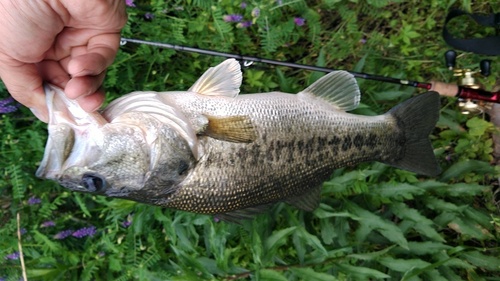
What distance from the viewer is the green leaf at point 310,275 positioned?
2891 mm

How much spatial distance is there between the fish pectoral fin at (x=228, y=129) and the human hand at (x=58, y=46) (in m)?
0.53

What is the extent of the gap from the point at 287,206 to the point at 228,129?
112cm

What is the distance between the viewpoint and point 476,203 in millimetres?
3816

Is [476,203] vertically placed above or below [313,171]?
below

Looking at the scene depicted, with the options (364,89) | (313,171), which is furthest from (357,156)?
(364,89)

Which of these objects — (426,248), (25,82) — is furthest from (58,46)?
(426,248)

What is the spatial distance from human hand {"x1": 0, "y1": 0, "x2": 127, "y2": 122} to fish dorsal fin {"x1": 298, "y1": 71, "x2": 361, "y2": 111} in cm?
111

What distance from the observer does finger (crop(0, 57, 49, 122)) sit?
212cm

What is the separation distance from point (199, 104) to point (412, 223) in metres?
1.84

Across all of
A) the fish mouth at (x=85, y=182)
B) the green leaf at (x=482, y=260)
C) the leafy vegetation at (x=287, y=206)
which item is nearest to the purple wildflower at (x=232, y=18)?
the leafy vegetation at (x=287, y=206)

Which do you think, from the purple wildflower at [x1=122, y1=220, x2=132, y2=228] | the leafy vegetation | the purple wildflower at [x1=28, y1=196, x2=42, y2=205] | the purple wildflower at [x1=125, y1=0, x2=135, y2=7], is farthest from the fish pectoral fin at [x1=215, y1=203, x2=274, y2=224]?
the purple wildflower at [x1=125, y1=0, x2=135, y2=7]

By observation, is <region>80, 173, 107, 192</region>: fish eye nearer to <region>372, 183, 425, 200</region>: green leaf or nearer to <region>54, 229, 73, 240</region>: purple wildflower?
<region>54, 229, 73, 240</region>: purple wildflower

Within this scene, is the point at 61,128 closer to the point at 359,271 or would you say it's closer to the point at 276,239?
the point at 276,239

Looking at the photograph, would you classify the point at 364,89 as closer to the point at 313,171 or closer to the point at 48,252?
the point at 313,171
